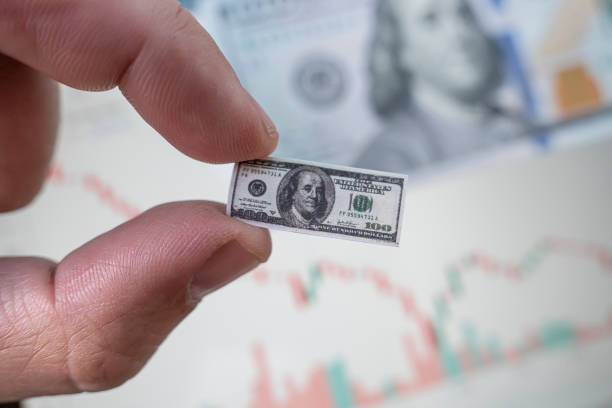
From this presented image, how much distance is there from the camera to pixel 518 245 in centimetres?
120

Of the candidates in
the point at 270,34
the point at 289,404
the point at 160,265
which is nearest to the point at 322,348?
the point at 289,404

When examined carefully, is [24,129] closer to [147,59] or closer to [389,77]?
[147,59]

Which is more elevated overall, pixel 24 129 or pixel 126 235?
pixel 24 129

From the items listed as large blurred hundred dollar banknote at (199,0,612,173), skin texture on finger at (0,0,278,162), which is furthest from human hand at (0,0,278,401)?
large blurred hundred dollar banknote at (199,0,612,173)

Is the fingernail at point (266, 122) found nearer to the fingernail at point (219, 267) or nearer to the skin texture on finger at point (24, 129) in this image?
the fingernail at point (219, 267)

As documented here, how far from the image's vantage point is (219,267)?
0.53m

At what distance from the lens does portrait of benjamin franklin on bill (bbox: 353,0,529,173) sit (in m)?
1.25

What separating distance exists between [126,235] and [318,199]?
23 centimetres

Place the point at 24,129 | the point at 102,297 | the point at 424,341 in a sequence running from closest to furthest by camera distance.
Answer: the point at 102,297, the point at 24,129, the point at 424,341

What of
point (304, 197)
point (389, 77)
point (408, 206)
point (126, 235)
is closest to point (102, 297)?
point (126, 235)

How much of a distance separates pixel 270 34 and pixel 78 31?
842 millimetres

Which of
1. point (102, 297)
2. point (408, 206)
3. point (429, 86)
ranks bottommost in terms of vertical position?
point (102, 297)

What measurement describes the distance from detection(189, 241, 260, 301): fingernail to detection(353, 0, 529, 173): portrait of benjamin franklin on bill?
0.76 metres

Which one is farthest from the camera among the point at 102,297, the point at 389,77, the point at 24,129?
the point at 389,77
